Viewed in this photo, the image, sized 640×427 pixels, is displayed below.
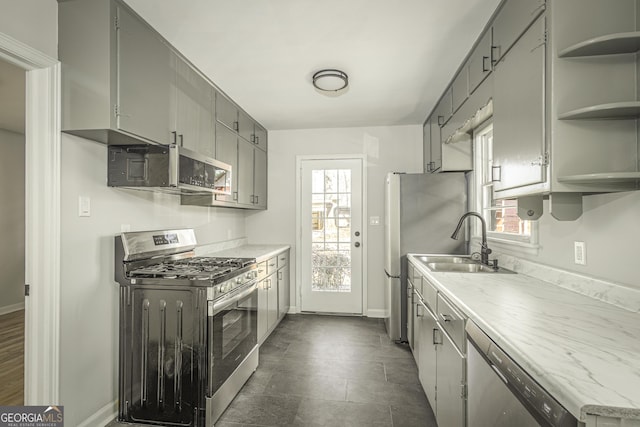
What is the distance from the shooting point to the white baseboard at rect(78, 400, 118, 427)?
1926mm

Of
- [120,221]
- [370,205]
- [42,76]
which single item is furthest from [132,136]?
[370,205]

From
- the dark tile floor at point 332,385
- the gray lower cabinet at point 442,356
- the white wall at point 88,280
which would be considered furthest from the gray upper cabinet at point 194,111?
the gray lower cabinet at point 442,356

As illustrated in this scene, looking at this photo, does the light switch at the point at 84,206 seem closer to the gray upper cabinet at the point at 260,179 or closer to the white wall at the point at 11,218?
the gray upper cabinet at the point at 260,179

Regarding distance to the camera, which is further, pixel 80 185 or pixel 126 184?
pixel 126 184

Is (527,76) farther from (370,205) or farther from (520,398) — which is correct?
(370,205)

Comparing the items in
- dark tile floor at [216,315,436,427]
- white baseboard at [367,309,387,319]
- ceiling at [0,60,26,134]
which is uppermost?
ceiling at [0,60,26,134]

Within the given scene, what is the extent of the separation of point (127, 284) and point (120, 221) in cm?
43

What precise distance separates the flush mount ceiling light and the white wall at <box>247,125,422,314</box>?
140 cm

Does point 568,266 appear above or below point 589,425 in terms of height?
above

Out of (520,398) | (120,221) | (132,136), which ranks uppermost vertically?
(132,136)

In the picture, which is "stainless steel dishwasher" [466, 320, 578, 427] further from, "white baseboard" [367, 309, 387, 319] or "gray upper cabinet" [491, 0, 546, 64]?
"white baseboard" [367, 309, 387, 319]

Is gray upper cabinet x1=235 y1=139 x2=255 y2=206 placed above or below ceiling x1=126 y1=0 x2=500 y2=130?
below

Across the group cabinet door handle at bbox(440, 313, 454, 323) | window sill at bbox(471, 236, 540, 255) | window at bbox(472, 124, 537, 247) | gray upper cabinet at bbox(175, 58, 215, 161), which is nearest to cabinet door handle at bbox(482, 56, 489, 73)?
window at bbox(472, 124, 537, 247)

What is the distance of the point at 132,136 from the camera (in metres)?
1.90
